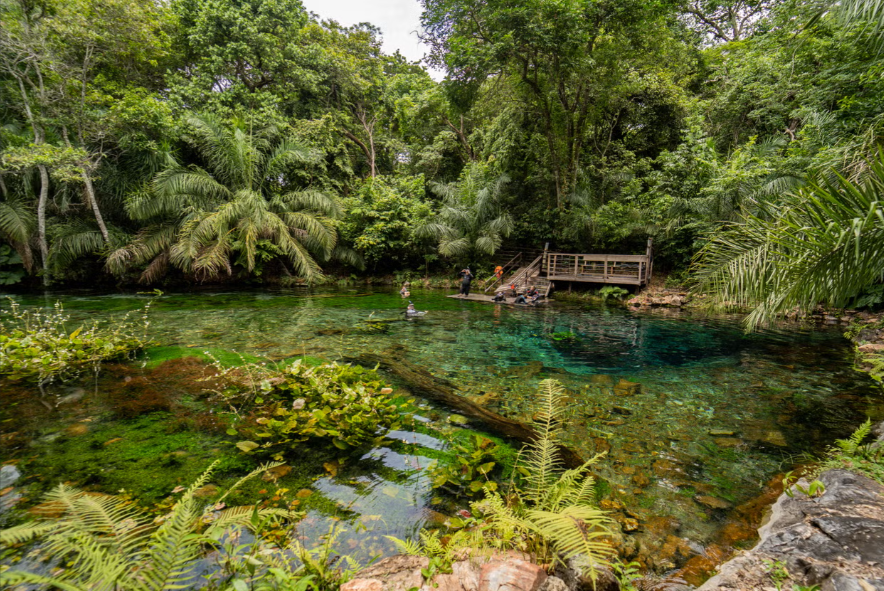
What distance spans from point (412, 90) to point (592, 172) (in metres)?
11.0

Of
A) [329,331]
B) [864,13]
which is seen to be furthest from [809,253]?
[329,331]

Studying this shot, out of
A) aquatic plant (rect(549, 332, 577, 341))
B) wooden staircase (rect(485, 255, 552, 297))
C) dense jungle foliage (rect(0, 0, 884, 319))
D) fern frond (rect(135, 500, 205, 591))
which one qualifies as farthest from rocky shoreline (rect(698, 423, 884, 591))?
wooden staircase (rect(485, 255, 552, 297))

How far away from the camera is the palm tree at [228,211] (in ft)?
46.0

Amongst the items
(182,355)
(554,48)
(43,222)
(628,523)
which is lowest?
(628,523)

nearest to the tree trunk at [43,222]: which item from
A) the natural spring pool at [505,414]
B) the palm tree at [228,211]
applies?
the palm tree at [228,211]

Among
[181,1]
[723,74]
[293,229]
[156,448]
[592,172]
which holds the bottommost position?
[156,448]

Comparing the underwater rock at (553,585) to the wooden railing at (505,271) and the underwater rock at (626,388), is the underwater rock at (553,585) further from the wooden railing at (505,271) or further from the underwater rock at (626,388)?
the wooden railing at (505,271)

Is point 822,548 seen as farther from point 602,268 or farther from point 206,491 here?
point 602,268

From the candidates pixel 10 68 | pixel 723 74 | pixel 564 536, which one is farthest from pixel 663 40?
pixel 10 68

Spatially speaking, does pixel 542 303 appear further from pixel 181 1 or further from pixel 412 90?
pixel 181 1

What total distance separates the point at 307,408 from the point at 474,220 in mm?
15065

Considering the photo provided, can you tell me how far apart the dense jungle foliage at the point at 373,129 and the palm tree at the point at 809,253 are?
5075 mm

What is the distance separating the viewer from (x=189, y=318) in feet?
29.2

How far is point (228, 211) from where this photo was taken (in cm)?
1440
